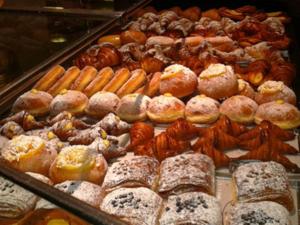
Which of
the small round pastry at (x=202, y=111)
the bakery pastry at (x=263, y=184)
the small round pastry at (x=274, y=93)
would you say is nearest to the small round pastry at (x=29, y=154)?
the small round pastry at (x=202, y=111)

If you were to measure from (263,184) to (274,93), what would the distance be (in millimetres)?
909

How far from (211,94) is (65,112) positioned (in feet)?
3.06

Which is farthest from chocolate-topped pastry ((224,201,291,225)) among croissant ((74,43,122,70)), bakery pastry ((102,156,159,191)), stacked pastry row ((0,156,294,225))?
croissant ((74,43,122,70))

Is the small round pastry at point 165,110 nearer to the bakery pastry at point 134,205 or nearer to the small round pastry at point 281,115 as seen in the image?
the small round pastry at point 281,115

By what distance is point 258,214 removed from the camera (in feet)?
5.24

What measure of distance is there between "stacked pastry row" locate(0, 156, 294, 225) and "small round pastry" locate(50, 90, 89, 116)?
724 millimetres

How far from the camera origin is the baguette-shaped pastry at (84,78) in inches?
113

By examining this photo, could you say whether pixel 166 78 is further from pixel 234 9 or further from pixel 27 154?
pixel 234 9

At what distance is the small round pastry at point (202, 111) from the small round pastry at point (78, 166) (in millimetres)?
656

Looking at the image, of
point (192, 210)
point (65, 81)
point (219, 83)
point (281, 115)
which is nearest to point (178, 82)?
point (219, 83)

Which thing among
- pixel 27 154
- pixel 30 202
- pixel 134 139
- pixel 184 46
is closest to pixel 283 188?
pixel 134 139

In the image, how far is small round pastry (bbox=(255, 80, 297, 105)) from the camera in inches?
98.7

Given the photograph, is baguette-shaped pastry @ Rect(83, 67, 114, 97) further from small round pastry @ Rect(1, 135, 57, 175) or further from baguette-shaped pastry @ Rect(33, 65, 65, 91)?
small round pastry @ Rect(1, 135, 57, 175)

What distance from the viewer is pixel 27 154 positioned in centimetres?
205
